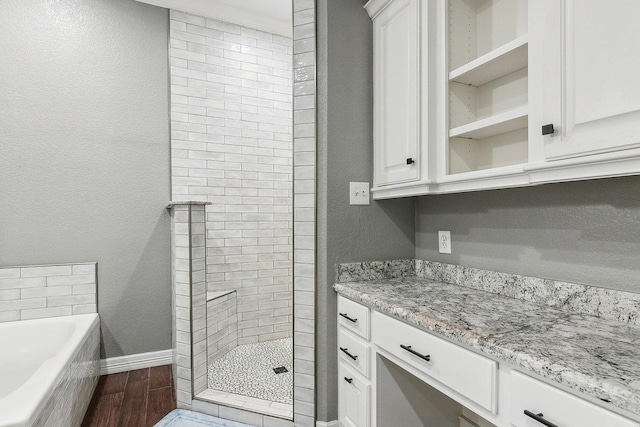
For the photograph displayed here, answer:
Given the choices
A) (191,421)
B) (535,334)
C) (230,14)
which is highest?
(230,14)

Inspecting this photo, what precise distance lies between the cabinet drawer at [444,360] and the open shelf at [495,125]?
32.9 inches

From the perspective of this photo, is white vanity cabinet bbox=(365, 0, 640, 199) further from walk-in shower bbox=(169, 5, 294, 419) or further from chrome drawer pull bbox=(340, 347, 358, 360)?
walk-in shower bbox=(169, 5, 294, 419)

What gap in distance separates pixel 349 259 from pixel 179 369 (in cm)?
135

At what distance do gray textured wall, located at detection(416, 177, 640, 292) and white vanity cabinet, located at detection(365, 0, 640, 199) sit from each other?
19cm

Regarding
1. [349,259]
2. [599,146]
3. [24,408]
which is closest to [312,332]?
[349,259]

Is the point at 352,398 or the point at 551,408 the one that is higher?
the point at 551,408

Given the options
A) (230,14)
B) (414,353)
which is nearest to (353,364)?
(414,353)

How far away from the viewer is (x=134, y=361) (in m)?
2.80

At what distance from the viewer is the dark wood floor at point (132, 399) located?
2119mm

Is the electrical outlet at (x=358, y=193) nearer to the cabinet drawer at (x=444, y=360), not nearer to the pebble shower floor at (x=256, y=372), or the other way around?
the cabinet drawer at (x=444, y=360)

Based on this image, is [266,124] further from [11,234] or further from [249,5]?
[11,234]

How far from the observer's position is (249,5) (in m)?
3.04

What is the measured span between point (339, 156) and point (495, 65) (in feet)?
2.73

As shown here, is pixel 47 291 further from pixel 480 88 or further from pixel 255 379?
pixel 480 88
